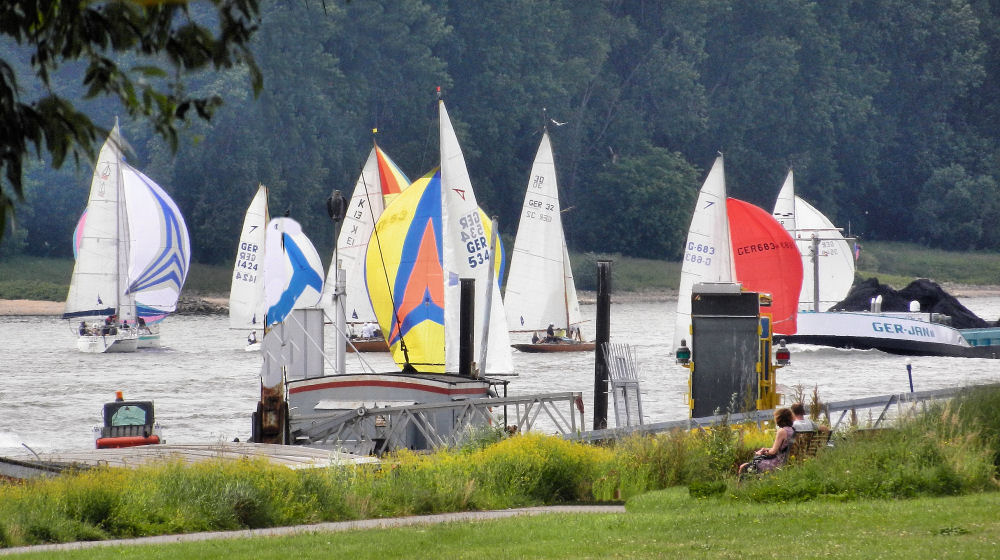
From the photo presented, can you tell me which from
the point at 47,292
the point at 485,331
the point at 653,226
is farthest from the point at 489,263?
the point at 653,226

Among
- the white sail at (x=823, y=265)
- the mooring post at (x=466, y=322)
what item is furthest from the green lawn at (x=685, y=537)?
the white sail at (x=823, y=265)

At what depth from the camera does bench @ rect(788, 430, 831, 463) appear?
44.9 feet

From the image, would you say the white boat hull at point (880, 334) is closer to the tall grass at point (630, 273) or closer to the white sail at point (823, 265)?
the white sail at point (823, 265)

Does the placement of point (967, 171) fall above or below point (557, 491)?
above

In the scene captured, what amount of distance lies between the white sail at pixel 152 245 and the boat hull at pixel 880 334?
22.0 meters

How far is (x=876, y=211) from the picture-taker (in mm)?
101500

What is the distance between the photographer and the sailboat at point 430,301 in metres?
20.9

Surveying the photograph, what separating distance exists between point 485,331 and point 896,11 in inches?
3272

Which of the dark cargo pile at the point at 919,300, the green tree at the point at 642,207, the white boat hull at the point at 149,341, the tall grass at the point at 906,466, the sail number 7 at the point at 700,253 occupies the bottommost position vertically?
the tall grass at the point at 906,466

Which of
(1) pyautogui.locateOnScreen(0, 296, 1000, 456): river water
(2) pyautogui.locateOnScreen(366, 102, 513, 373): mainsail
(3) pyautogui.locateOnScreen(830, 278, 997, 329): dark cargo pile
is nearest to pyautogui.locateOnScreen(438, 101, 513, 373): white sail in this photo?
(2) pyautogui.locateOnScreen(366, 102, 513, 373): mainsail

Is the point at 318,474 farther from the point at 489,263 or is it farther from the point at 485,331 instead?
the point at 489,263

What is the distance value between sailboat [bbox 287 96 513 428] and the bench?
7199 mm

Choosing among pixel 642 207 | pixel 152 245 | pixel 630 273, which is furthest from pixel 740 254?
pixel 642 207

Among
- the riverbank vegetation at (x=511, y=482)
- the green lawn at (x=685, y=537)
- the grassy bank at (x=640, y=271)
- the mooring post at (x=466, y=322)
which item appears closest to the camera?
the green lawn at (x=685, y=537)
